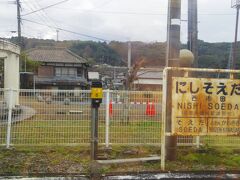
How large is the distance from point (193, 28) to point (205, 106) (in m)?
5.81

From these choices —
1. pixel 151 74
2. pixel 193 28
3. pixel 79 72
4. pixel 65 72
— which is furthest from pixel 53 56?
pixel 193 28

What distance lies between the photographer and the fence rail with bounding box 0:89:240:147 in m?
7.21

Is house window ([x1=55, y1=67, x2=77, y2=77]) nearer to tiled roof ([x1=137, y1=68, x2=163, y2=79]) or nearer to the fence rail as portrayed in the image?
tiled roof ([x1=137, y1=68, x2=163, y2=79])

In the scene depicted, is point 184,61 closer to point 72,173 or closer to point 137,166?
point 137,166

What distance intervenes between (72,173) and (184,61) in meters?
3.91

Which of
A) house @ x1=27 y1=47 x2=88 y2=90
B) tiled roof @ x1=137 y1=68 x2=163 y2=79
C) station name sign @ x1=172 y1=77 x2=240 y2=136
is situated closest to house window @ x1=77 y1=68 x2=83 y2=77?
house @ x1=27 y1=47 x2=88 y2=90

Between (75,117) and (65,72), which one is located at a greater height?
(65,72)

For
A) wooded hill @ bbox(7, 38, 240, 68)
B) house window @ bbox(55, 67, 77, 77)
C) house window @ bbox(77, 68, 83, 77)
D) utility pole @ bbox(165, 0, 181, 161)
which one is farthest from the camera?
house window @ bbox(77, 68, 83, 77)

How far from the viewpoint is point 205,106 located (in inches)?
239

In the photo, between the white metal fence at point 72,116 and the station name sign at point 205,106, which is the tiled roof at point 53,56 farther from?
the station name sign at point 205,106

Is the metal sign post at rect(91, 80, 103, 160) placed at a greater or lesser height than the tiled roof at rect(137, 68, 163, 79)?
lesser

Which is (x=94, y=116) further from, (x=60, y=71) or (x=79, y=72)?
(x=79, y=72)

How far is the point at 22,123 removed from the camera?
24.3ft

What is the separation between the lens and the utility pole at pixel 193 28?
428 inches
